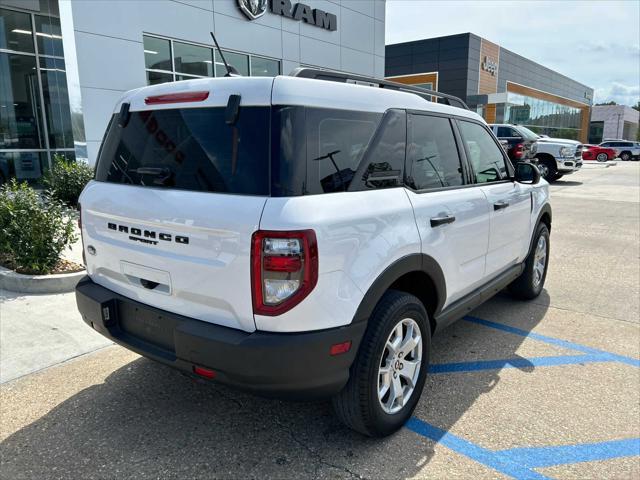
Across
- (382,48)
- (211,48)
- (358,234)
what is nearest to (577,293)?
(358,234)

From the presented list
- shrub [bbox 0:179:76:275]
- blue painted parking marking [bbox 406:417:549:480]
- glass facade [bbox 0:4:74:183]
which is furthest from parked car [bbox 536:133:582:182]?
blue painted parking marking [bbox 406:417:549:480]

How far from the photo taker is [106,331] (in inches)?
110

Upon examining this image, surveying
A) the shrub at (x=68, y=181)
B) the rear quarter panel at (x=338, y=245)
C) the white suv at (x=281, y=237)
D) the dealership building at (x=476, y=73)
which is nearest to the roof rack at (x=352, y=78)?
the white suv at (x=281, y=237)

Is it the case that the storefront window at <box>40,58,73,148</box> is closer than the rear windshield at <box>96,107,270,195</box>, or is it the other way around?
the rear windshield at <box>96,107,270,195</box>

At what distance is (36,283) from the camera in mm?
5070

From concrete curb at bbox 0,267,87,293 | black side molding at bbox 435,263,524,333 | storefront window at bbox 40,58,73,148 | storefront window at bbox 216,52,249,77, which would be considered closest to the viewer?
black side molding at bbox 435,263,524,333

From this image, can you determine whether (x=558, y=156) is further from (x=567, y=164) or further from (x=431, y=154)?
(x=431, y=154)

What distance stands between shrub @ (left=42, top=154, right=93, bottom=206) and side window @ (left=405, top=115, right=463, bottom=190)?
764 cm

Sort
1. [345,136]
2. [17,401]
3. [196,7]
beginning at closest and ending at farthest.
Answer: [345,136] → [17,401] → [196,7]

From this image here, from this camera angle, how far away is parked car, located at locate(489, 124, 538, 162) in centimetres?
1586

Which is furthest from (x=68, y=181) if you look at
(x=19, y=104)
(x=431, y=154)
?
(x=431, y=154)

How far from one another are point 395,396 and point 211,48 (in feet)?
38.4

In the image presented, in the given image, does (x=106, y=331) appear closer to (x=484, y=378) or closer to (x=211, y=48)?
(x=484, y=378)

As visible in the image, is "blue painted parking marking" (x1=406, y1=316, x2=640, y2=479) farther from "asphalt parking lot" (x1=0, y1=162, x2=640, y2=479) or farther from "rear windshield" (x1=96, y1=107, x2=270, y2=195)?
"rear windshield" (x1=96, y1=107, x2=270, y2=195)
